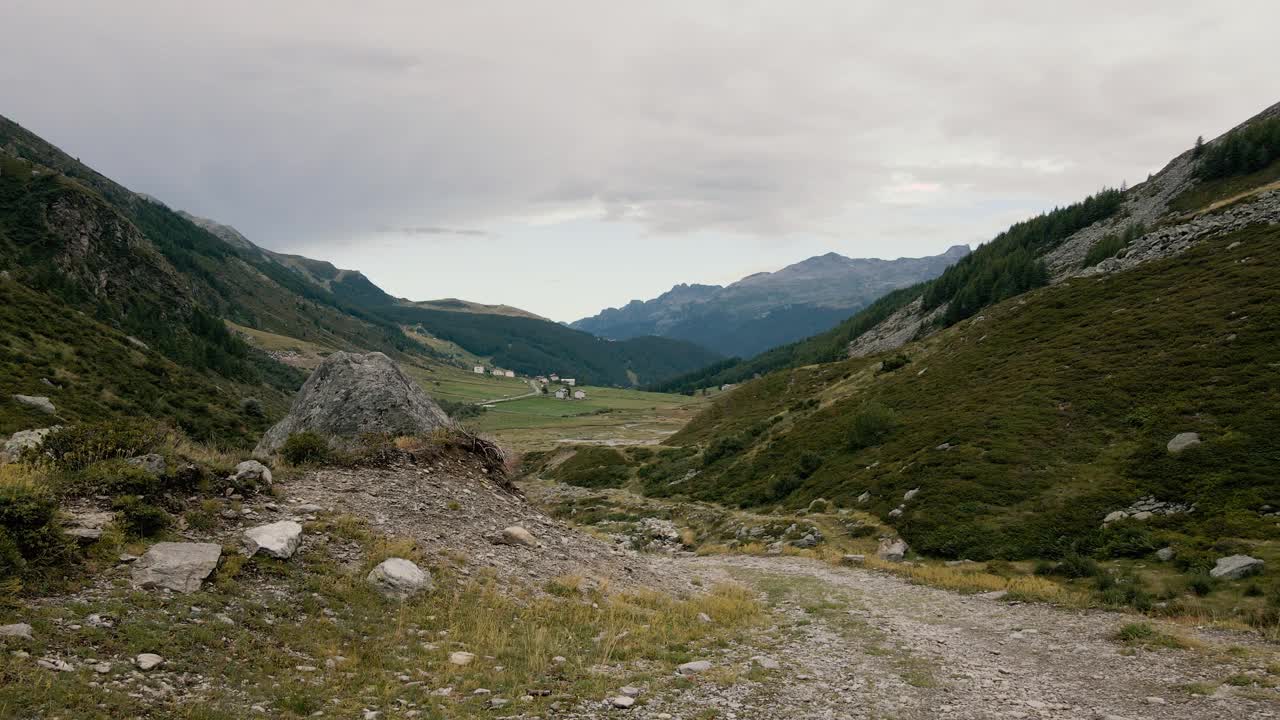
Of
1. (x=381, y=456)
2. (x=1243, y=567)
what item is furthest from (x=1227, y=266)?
(x=381, y=456)

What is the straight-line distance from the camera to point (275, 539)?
13.7m

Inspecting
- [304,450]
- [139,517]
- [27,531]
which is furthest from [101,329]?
[27,531]

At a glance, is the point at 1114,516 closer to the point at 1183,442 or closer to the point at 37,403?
the point at 1183,442

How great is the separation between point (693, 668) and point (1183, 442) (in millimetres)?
32388

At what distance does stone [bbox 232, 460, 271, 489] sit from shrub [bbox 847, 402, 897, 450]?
45.0 meters

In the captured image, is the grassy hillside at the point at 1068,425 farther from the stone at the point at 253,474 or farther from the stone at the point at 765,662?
the stone at the point at 253,474

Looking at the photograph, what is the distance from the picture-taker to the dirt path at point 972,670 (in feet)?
35.9

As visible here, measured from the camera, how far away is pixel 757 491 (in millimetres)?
51562

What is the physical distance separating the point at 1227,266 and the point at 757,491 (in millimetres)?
43492

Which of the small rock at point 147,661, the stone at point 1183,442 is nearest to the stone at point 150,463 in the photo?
the small rock at point 147,661

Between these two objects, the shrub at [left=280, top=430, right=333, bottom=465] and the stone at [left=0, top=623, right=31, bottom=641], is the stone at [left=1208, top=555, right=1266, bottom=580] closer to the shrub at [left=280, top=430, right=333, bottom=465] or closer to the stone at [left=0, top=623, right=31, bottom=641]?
the stone at [left=0, top=623, right=31, bottom=641]

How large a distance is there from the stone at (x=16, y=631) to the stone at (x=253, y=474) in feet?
26.3

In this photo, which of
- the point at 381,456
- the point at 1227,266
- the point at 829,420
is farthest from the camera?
the point at 829,420

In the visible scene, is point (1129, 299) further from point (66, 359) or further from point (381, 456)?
point (66, 359)
